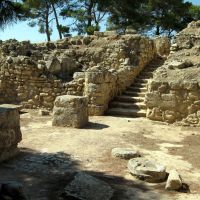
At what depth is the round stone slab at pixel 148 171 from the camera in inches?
225

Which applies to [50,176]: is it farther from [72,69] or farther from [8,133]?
[72,69]

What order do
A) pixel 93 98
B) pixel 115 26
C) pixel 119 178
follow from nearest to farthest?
pixel 119 178, pixel 93 98, pixel 115 26

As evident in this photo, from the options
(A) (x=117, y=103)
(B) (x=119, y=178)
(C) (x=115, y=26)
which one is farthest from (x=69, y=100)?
(C) (x=115, y=26)

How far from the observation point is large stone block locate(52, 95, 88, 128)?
927 cm

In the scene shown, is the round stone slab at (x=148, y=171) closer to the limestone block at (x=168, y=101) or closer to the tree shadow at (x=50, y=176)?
the tree shadow at (x=50, y=176)

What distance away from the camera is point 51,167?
6219 mm

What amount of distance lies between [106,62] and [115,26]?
15.6 metres

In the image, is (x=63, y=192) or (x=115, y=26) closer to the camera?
(x=63, y=192)

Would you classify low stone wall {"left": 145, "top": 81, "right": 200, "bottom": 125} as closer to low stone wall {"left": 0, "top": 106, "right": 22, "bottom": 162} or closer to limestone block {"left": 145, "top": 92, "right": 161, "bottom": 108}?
limestone block {"left": 145, "top": 92, "right": 161, "bottom": 108}

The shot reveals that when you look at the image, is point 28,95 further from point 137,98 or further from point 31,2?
point 31,2

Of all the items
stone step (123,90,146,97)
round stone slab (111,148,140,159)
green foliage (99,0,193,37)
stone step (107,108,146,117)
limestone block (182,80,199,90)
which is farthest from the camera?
green foliage (99,0,193,37)

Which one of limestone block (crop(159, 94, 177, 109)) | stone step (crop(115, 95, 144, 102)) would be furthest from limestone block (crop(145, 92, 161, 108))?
stone step (crop(115, 95, 144, 102))

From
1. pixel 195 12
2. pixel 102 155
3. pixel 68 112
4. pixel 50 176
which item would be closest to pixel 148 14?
pixel 195 12

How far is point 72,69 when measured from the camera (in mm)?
12812
